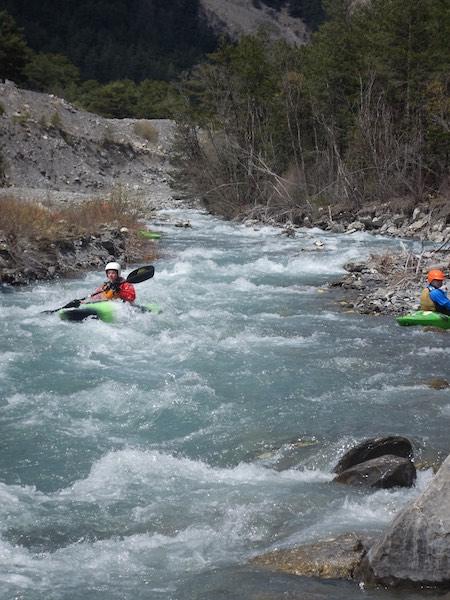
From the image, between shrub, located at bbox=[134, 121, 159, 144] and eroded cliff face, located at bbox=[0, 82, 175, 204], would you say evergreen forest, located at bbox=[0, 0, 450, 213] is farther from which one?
shrub, located at bbox=[134, 121, 159, 144]

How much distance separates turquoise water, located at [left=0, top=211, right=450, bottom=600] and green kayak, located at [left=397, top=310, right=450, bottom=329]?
0.71 feet

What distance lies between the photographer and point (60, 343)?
8719 mm

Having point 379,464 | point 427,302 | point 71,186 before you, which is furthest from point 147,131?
point 379,464

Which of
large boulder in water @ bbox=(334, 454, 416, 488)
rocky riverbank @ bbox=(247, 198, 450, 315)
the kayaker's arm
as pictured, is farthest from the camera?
rocky riverbank @ bbox=(247, 198, 450, 315)

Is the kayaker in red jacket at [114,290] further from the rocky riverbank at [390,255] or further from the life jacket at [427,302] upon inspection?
the life jacket at [427,302]

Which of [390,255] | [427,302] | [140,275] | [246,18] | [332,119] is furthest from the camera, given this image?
[246,18]

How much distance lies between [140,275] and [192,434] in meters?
5.82

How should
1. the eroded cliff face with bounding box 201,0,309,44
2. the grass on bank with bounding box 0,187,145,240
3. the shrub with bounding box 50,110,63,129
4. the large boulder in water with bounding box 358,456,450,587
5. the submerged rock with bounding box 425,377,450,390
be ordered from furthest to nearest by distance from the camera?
the eroded cliff face with bounding box 201,0,309,44 → the shrub with bounding box 50,110,63,129 → the grass on bank with bounding box 0,187,145,240 → the submerged rock with bounding box 425,377,450,390 → the large boulder in water with bounding box 358,456,450,587

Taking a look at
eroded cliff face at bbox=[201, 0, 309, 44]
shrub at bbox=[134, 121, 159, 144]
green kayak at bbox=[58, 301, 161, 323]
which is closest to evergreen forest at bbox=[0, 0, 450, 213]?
green kayak at bbox=[58, 301, 161, 323]

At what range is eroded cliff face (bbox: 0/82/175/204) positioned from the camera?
32.9 meters

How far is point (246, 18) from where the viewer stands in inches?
5527

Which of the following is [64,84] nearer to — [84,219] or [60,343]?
[84,219]

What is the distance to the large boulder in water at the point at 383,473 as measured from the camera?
4855 millimetres

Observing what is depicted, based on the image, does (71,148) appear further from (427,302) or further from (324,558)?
(324,558)
